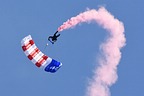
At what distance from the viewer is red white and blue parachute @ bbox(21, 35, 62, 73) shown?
223ft

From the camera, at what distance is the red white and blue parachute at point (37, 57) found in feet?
223

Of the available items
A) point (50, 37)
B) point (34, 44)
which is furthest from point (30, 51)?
point (50, 37)

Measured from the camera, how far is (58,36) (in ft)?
206

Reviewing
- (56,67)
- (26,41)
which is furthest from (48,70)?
(26,41)

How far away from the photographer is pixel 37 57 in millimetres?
68625

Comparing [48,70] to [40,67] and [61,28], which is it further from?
[61,28]

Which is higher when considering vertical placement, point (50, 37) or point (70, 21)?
point (70, 21)

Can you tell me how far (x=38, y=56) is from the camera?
68750 millimetres

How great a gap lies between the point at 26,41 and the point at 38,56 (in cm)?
283

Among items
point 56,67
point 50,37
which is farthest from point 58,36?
point 56,67

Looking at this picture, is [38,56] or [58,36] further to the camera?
[38,56]

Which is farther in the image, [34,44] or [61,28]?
[34,44]

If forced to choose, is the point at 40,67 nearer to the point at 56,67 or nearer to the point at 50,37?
the point at 56,67

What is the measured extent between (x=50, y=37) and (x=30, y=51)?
6.72m
